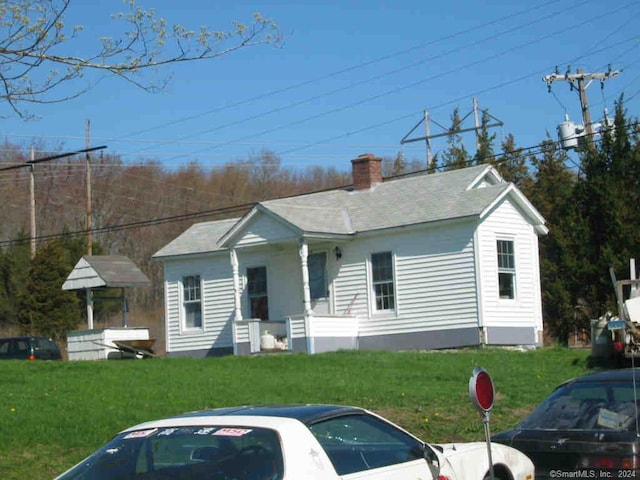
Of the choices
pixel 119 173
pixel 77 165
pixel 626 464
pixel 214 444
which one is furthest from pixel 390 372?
pixel 119 173

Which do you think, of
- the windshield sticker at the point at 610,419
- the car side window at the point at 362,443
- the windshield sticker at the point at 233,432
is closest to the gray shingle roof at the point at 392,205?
the windshield sticker at the point at 610,419

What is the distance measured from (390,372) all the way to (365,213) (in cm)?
1005

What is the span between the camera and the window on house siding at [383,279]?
29.7 m

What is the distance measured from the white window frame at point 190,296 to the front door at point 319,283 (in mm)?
4555

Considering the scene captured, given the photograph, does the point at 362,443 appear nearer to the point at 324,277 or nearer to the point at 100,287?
the point at 324,277

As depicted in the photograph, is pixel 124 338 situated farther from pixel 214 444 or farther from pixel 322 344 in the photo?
pixel 214 444

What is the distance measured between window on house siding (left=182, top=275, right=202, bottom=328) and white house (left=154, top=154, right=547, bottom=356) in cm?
82

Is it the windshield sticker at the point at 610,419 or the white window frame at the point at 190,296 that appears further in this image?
the white window frame at the point at 190,296

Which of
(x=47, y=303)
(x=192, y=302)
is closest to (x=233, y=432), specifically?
(x=192, y=302)

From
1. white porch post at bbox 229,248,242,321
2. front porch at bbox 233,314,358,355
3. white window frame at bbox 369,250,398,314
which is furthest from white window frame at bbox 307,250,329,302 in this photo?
white porch post at bbox 229,248,242,321

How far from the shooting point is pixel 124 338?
108ft

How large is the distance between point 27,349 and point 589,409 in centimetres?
2924

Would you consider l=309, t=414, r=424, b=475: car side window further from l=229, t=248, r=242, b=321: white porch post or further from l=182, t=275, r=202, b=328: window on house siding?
l=182, t=275, r=202, b=328: window on house siding

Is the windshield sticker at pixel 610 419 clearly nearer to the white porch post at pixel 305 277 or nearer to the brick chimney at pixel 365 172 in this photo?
the white porch post at pixel 305 277
